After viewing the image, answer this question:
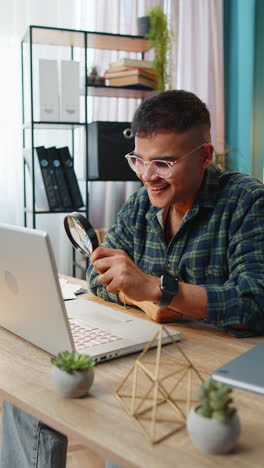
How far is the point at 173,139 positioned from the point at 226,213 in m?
0.24

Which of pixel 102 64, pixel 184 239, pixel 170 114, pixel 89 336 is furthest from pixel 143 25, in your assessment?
pixel 89 336

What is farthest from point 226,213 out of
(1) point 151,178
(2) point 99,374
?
(2) point 99,374

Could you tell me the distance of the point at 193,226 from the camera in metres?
1.48

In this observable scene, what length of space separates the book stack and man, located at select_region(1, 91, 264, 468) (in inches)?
63.6

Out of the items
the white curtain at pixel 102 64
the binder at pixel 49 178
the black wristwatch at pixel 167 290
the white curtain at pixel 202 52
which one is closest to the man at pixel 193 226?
the black wristwatch at pixel 167 290

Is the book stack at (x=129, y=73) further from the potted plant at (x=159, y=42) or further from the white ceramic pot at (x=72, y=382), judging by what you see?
the white ceramic pot at (x=72, y=382)

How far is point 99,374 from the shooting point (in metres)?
0.95

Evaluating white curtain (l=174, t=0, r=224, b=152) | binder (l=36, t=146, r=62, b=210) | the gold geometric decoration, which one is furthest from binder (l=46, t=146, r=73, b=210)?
the gold geometric decoration

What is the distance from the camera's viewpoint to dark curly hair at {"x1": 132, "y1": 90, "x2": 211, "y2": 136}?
1.39 m

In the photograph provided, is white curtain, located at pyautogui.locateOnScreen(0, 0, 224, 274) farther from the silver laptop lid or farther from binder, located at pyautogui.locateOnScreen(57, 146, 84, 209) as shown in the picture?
the silver laptop lid

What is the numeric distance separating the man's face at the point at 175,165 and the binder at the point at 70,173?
1.62m

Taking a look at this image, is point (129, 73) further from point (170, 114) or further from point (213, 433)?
point (213, 433)

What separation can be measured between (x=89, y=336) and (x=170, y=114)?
2.06 feet

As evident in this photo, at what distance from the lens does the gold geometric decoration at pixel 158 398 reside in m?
0.74
